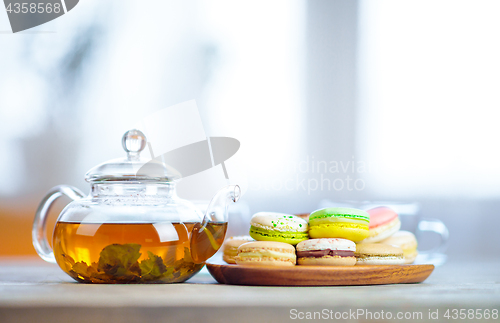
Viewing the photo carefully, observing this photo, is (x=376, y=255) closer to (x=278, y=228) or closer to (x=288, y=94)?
(x=278, y=228)

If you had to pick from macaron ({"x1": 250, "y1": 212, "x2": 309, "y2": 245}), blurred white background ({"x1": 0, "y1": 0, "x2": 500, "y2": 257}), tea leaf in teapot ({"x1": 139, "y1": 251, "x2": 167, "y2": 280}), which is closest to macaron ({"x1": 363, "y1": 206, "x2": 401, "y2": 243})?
macaron ({"x1": 250, "y1": 212, "x2": 309, "y2": 245})

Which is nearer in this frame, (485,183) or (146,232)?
(146,232)

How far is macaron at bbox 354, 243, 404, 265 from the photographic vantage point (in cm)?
76

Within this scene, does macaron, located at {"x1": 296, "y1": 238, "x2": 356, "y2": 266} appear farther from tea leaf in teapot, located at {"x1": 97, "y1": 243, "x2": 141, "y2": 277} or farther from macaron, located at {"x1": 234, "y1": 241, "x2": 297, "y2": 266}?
tea leaf in teapot, located at {"x1": 97, "y1": 243, "x2": 141, "y2": 277}

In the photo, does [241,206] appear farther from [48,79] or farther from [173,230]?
[48,79]

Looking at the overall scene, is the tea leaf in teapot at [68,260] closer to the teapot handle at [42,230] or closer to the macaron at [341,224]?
the teapot handle at [42,230]

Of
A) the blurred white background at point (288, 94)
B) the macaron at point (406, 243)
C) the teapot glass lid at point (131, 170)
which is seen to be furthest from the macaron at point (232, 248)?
the blurred white background at point (288, 94)

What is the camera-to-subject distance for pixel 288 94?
81.5 inches

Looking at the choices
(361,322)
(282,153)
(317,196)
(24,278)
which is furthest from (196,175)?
(361,322)

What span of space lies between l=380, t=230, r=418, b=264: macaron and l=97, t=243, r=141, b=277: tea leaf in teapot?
464mm

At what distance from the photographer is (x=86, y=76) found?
197 cm

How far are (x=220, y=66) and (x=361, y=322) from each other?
1610mm

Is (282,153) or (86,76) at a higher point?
(86,76)

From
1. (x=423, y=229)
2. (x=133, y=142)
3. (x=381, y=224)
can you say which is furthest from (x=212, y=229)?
(x=423, y=229)
